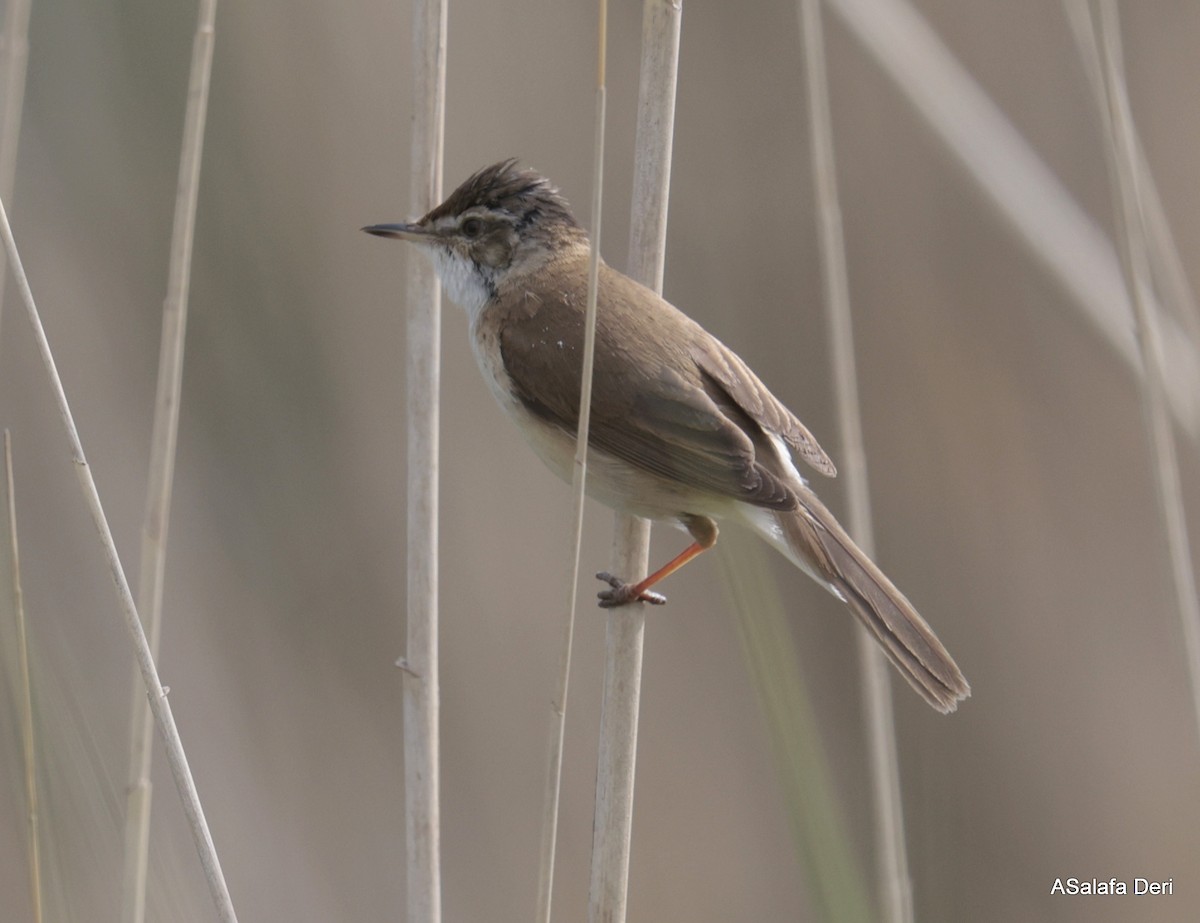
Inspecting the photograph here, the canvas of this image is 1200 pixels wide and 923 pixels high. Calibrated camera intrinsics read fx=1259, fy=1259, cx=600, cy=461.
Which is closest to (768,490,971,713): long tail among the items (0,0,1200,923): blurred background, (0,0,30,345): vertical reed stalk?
(0,0,1200,923): blurred background

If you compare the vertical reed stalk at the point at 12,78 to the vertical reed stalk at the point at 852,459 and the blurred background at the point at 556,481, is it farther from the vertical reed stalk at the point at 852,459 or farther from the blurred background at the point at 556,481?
the vertical reed stalk at the point at 852,459

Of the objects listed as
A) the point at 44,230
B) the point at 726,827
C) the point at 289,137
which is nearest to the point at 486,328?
the point at 289,137

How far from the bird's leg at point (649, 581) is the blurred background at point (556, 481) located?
1.10 metres

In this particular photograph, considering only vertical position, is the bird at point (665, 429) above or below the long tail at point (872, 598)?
above

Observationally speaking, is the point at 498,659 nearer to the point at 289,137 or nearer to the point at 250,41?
the point at 289,137


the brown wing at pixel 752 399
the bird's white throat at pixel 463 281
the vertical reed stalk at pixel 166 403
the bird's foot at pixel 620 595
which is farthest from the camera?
the bird's white throat at pixel 463 281

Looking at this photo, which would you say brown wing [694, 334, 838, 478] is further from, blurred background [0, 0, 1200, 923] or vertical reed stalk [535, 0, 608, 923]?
blurred background [0, 0, 1200, 923]

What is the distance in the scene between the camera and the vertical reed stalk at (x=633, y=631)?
6.81ft

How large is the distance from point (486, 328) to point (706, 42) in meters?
1.42

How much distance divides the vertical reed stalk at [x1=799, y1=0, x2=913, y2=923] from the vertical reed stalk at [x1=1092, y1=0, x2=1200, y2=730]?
48 centimetres

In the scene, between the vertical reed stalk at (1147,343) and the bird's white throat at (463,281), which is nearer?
the vertical reed stalk at (1147,343)

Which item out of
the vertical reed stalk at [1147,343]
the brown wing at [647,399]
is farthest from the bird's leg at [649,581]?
the vertical reed stalk at [1147,343]

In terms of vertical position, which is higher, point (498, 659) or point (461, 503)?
point (461, 503)

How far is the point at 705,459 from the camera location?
8.23ft
